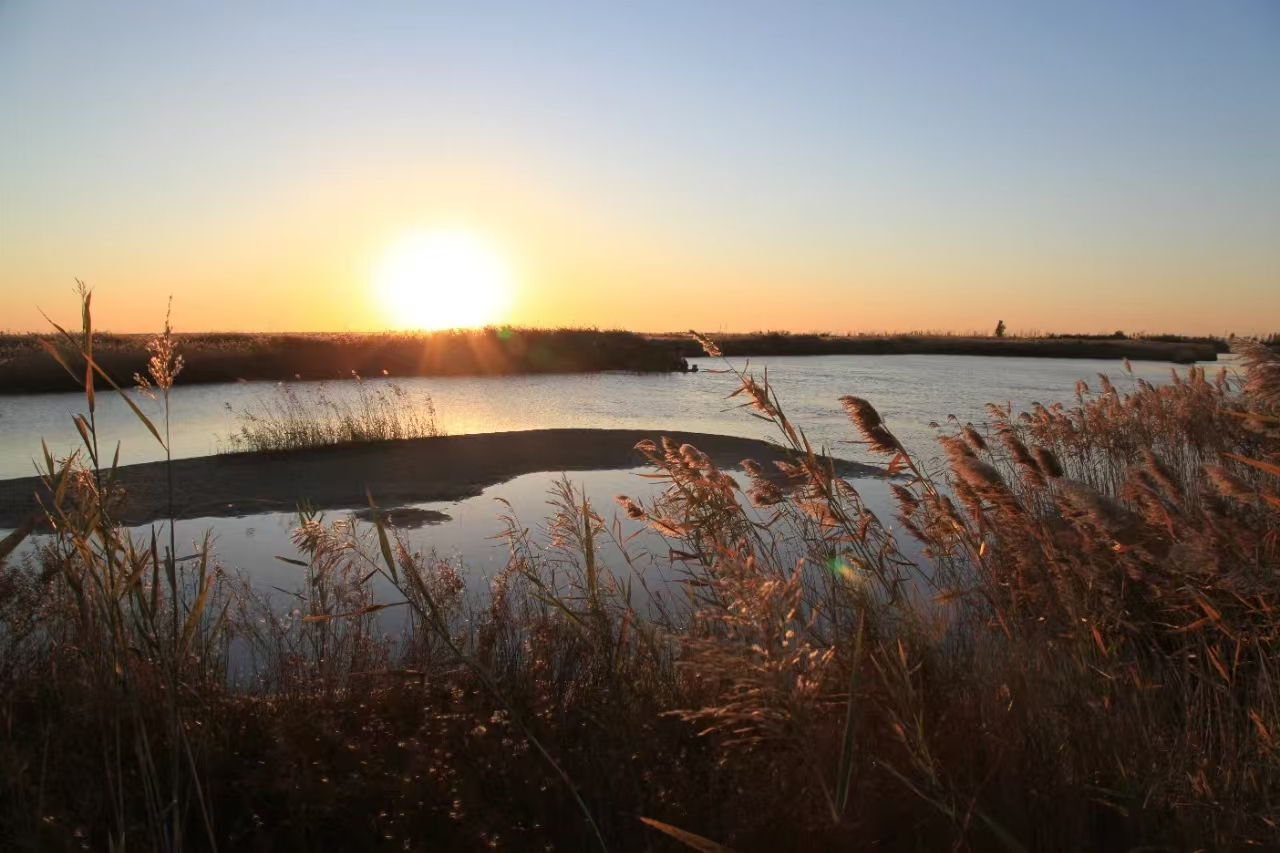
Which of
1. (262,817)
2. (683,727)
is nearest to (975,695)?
(683,727)

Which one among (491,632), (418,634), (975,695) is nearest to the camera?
(975,695)

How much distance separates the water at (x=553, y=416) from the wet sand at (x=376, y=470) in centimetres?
51

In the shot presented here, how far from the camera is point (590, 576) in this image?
271 centimetres

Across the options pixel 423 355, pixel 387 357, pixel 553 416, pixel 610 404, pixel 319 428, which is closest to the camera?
pixel 319 428

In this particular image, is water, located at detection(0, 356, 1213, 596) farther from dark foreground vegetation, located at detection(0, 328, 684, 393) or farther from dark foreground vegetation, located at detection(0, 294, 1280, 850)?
dark foreground vegetation, located at detection(0, 328, 684, 393)

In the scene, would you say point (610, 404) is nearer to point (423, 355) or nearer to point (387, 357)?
point (387, 357)

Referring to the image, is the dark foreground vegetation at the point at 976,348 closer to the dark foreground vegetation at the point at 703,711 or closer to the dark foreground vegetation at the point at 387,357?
the dark foreground vegetation at the point at 387,357

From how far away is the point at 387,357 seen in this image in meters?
27.9

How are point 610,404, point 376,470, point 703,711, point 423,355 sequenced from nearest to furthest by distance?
point 703,711 < point 376,470 < point 610,404 < point 423,355

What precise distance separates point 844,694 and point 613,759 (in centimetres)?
72

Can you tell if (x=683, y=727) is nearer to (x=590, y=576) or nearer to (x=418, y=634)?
(x=590, y=576)

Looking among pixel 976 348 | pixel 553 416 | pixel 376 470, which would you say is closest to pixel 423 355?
pixel 553 416

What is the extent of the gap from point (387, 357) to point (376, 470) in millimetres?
18875

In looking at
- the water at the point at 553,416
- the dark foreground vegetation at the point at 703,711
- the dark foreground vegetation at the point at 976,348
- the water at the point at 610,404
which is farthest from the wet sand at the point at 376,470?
the dark foreground vegetation at the point at 976,348
